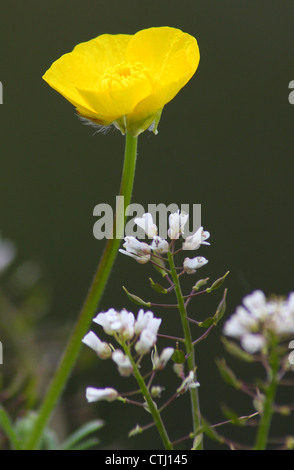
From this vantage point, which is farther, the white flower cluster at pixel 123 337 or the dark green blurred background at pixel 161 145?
the dark green blurred background at pixel 161 145

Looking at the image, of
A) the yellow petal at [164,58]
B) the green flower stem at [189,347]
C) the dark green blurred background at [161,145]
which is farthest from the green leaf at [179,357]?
the dark green blurred background at [161,145]

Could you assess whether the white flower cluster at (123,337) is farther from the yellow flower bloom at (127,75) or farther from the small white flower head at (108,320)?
the yellow flower bloom at (127,75)

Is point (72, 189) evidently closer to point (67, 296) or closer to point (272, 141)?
point (67, 296)

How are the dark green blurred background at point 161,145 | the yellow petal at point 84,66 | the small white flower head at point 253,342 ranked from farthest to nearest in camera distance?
the dark green blurred background at point 161,145 → the yellow petal at point 84,66 → the small white flower head at point 253,342

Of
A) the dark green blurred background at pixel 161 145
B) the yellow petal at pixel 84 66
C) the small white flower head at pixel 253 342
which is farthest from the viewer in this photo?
the dark green blurred background at pixel 161 145

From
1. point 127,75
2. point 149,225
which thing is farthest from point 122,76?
point 149,225
